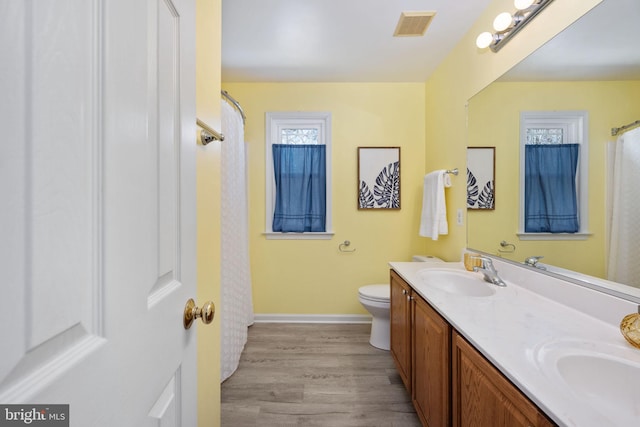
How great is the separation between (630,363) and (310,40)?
2357mm

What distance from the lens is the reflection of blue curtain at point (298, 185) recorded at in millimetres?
2725

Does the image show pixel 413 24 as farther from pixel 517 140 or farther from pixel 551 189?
pixel 551 189

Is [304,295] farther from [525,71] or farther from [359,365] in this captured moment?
[525,71]

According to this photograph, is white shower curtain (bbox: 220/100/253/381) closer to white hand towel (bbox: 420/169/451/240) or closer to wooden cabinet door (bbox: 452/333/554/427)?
wooden cabinet door (bbox: 452/333/554/427)

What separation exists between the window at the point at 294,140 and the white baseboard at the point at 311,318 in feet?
2.59

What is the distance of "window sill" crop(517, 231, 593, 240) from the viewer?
1.16 metres

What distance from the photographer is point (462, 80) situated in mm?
2043

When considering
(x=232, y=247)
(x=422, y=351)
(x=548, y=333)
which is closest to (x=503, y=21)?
(x=548, y=333)

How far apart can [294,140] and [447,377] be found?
234cm

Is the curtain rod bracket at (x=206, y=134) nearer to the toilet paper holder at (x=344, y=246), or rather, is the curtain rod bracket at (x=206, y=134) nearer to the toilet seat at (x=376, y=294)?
the toilet seat at (x=376, y=294)

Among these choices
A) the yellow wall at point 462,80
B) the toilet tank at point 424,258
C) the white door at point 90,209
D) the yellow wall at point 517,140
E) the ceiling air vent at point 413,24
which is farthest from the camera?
the toilet tank at point 424,258

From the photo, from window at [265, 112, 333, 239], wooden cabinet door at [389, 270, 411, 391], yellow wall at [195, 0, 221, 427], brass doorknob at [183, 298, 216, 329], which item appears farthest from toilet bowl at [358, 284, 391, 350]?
brass doorknob at [183, 298, 216, 329]

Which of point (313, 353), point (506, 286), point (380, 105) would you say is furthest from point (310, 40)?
point (313, 353)

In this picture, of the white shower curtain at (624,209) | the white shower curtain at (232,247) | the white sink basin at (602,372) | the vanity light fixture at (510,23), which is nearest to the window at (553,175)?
the white shower curtain at (624,209)
